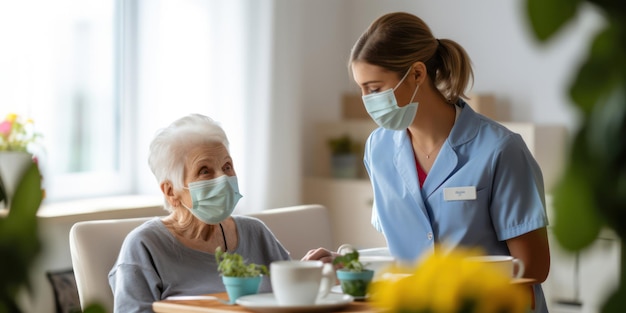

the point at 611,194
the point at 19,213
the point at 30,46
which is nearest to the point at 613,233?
the point at 611,194

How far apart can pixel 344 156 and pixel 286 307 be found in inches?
119

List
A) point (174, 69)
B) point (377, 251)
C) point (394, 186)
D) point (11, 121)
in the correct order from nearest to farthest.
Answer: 1. point (377, 251)
2. point (394, 186)
3. point (11, 121)
4. point (174, 69)

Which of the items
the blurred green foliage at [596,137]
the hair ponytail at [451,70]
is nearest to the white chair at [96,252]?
the hair ponytail at [451,70]

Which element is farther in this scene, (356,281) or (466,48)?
(466,48)

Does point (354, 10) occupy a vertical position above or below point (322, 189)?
above

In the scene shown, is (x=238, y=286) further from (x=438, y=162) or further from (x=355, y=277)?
(x=438, y=162)

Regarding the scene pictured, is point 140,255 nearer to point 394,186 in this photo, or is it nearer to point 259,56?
point 394,186

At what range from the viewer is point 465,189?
2189mm

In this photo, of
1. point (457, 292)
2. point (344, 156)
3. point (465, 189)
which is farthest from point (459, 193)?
point (344, 156)

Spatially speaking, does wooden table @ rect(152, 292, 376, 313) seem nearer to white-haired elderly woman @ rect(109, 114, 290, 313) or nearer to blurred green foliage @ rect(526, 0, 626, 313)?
white-haired elderly woman @ rect(109, 114, 290, 313)

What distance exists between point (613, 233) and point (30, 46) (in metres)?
3.63

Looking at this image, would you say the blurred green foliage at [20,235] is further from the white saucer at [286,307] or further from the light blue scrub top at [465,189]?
the light blue scrub top at [465,189]

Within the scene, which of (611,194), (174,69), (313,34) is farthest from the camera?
(313,34)

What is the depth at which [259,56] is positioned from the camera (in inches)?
169
